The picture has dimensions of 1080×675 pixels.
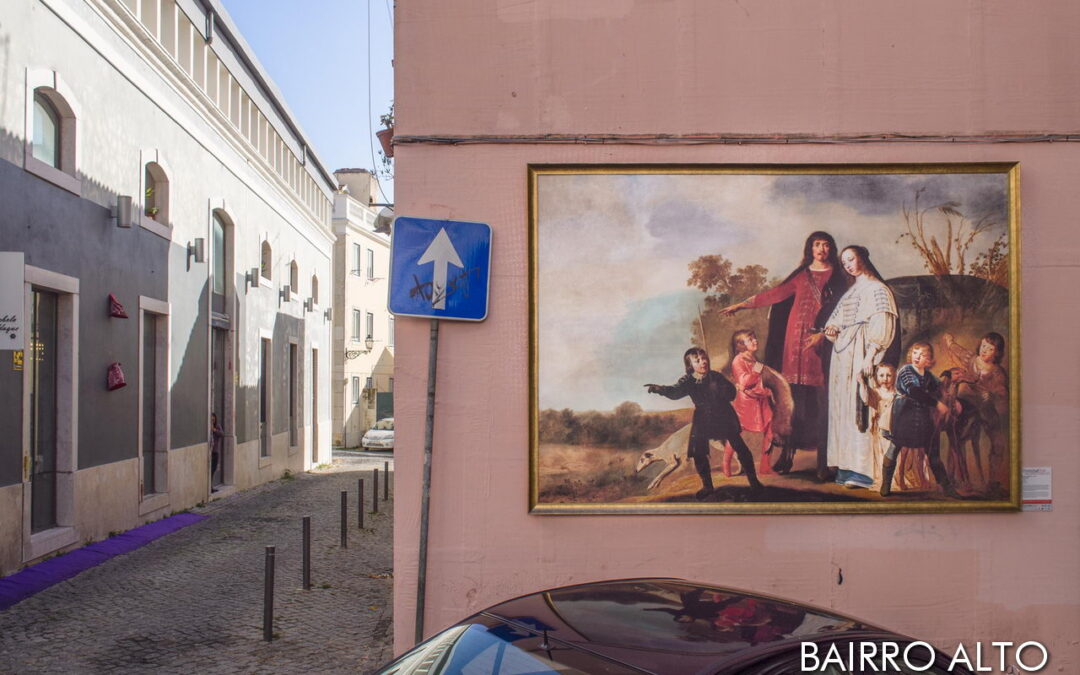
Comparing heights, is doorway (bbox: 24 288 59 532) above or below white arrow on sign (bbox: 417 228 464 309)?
below

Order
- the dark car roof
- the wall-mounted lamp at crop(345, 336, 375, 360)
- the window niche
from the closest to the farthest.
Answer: the dark car roof < the window niche < the wall-mounted lamp at crop(345, 336, 375, 360)

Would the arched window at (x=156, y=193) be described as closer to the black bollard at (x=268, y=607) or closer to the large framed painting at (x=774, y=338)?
the black bollard at (x=268, y=607)

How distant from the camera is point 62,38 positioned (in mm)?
13055

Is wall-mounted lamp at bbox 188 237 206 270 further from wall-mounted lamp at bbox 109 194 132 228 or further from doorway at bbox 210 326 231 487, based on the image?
wall-mounted lamp at bbox 109 194 132 228

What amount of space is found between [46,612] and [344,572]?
327 centimetres

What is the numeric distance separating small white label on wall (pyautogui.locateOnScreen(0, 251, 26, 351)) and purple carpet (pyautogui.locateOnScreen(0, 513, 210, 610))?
3.47 m

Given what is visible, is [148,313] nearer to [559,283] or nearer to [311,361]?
[559,283]

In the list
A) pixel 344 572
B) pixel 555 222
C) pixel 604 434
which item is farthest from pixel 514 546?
pixel 344 572

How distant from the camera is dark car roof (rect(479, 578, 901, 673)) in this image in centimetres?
314

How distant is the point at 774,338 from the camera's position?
21.4 ft

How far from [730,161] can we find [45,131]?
401 inches

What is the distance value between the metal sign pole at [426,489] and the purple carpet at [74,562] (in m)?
5.99

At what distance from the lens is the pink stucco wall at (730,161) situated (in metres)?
6.52

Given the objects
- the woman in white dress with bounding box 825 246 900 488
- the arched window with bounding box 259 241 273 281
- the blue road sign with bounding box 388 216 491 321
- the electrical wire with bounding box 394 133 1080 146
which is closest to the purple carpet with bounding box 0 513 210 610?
the blue road sign with bounding box 388 216 491 321
